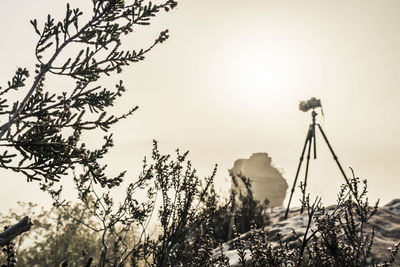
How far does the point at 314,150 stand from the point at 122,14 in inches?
216

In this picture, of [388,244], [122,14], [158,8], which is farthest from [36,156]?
[388,244]

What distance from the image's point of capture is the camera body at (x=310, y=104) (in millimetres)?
6512

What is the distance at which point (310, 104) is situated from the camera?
659 cm

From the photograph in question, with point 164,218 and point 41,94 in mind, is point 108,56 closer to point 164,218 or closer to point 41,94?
point 41,94

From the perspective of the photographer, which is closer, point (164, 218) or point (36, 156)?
point (36, 156)

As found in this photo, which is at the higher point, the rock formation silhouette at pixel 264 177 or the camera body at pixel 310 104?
the rock formation silhouette at pixel 264 177

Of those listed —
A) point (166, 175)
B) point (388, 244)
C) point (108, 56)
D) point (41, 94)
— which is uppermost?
point (108, 56)

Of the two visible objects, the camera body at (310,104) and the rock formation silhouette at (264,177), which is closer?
the camera body at (310,104)

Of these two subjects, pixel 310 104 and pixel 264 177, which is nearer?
pixel 310 104

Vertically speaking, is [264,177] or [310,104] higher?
[264,177]

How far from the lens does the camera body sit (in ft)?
21.4

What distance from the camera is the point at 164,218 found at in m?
3.09

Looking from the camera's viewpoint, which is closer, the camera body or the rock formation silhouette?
the camera body

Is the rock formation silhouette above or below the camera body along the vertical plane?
above
